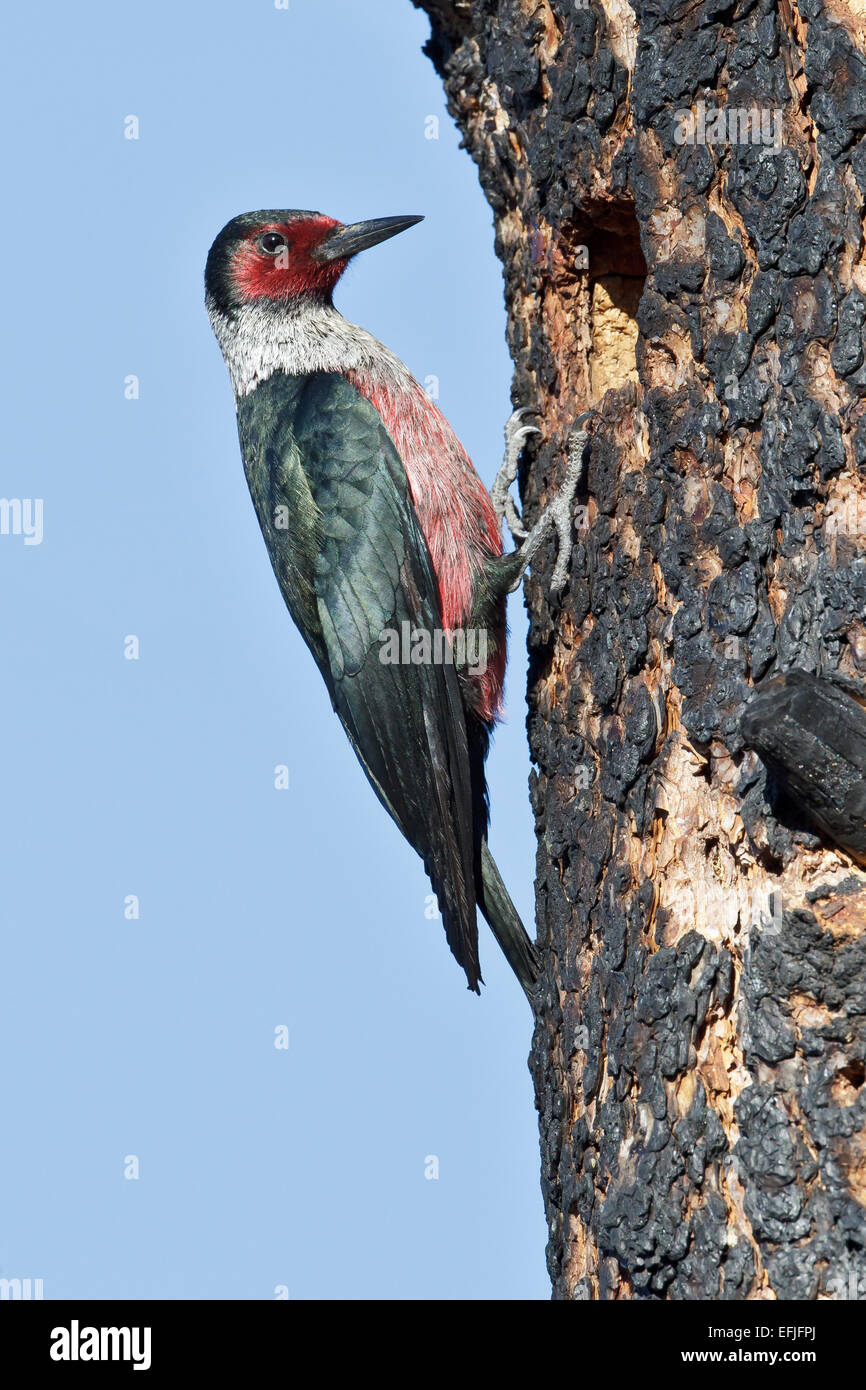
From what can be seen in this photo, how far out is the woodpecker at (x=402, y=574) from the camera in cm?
379

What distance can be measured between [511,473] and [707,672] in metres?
1.27

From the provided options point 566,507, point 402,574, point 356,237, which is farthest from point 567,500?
point 356,237

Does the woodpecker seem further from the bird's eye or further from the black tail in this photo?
the bird's eye

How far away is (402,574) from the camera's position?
392cm

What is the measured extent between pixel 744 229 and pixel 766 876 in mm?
1228

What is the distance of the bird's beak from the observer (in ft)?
14.9

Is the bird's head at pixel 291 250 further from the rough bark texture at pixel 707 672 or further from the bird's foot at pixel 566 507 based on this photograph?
the bird's foot at pixel 566 507

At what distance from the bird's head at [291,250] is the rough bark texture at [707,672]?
1.33m

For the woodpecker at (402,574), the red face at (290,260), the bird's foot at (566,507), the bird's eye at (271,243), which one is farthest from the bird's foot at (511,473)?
the bird's eye at (271,243)

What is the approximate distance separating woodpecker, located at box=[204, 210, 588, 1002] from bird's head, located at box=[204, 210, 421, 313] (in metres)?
0.14

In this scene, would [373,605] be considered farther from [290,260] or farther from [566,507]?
[290,260]

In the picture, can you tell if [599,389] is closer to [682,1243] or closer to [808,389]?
[808,389]

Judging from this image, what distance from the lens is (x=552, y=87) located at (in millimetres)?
3393

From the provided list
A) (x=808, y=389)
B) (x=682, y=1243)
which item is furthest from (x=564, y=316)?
(x=682, y=1243)
